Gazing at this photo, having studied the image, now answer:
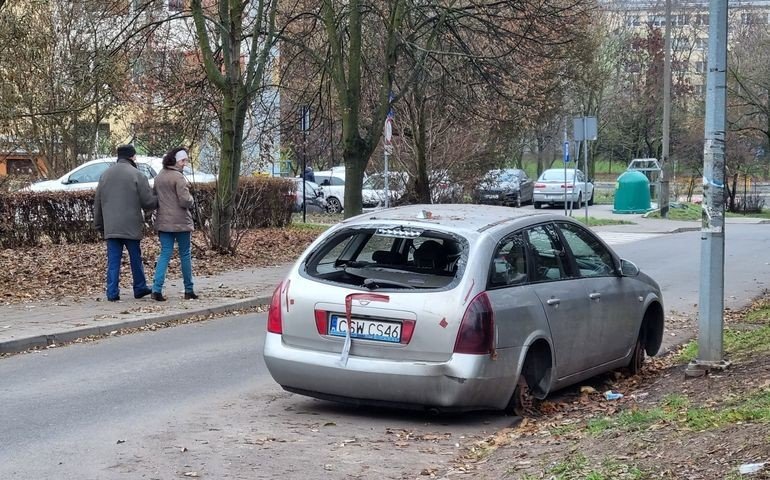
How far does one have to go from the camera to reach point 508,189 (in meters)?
40.0

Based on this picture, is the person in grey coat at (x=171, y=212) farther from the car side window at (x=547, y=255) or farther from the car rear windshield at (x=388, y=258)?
the car side window at (x=547, y=255)

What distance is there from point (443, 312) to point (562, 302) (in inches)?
50.6

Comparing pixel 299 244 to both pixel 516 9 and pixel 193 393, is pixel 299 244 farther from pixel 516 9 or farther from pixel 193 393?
pixel 193 393

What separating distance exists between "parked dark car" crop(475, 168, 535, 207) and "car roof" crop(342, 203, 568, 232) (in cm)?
2422

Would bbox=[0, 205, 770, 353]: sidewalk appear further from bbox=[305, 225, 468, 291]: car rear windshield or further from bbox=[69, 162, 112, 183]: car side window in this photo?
bbox=[69, 162, 112, 183]: car side window

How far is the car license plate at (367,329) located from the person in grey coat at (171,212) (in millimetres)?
6221

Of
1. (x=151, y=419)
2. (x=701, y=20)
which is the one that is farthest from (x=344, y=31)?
(x=701, y=20)

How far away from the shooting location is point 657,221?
34.3 meters

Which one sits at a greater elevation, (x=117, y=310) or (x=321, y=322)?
(x=321, y=322)

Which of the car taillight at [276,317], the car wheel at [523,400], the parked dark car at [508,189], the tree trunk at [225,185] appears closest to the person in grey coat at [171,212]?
the tree trunk at [225,185]

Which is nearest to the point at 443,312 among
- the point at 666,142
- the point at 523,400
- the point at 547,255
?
the point at 523,400

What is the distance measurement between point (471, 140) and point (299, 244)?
9923 mm

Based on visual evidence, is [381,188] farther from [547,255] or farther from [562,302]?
[562,302]

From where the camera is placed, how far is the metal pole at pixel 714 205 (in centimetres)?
796
